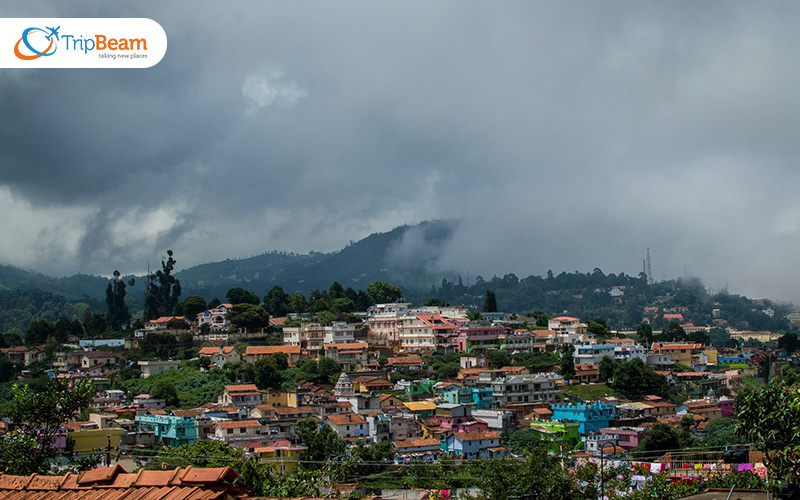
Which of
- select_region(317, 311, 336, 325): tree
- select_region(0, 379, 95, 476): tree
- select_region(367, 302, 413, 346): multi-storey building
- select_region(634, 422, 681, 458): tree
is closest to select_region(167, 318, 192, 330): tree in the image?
select_region(317, 311, 336, 325): tree

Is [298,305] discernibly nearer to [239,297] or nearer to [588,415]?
[239,297]

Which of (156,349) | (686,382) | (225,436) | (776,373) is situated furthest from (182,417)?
(776,373)

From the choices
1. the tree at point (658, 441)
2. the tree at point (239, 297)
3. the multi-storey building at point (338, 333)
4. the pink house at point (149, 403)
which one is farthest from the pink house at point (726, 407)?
the tree at point (239, 297)

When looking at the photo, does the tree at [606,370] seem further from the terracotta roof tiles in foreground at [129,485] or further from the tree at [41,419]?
the terracotta roof tiles in foreground at [129,485]

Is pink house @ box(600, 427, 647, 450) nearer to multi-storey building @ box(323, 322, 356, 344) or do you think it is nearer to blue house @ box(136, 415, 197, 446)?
blue house @ box(136, 415, 197, 446)

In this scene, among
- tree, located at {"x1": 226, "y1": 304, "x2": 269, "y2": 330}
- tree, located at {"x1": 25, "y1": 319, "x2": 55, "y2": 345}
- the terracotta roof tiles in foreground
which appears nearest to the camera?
the terracotta roof tiles in foreground

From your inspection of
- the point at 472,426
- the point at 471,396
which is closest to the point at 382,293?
the point at 471,396
